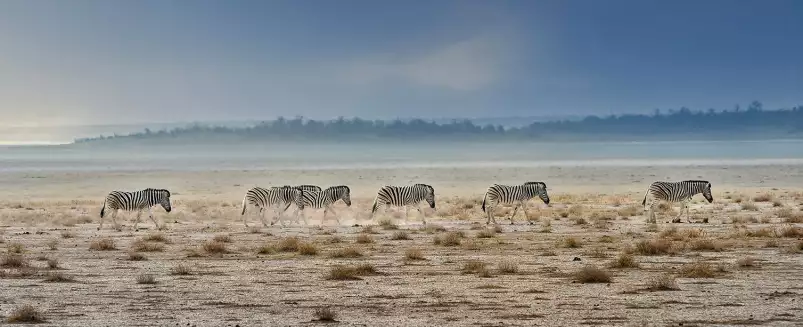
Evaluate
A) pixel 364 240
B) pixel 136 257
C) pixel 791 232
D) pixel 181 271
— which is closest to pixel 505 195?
pixel 364 240

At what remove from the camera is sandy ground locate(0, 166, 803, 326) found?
18.2 m

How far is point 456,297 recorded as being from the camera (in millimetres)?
20375

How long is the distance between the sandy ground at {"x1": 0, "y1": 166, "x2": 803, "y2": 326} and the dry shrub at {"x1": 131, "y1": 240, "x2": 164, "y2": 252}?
0.52ft

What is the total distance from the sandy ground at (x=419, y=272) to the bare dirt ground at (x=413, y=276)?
0.18 feet

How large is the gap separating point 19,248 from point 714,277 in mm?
18896

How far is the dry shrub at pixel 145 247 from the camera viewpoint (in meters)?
31.1

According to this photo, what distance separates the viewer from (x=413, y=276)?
23.9 meters

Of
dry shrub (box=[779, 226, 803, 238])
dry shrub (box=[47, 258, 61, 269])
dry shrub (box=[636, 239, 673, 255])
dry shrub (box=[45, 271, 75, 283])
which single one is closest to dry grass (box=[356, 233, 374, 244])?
dry shrub (box=[636, 239, 673, 255])

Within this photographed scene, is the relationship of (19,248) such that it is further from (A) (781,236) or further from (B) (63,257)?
(A) (781,236)

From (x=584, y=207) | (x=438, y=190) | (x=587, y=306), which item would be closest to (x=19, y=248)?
(x=587, y=306)

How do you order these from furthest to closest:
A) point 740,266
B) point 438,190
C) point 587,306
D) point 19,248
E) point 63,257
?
point 438,190
point 19,248
point 63,257
point 740,266
point 587,306

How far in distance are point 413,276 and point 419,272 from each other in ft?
2.71

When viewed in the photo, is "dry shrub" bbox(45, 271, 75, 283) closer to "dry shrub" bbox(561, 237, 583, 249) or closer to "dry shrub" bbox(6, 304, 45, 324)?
"dry shrub" bbox(6, 304, 45, 324)

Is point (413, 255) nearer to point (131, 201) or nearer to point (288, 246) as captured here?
point (288, 246)
